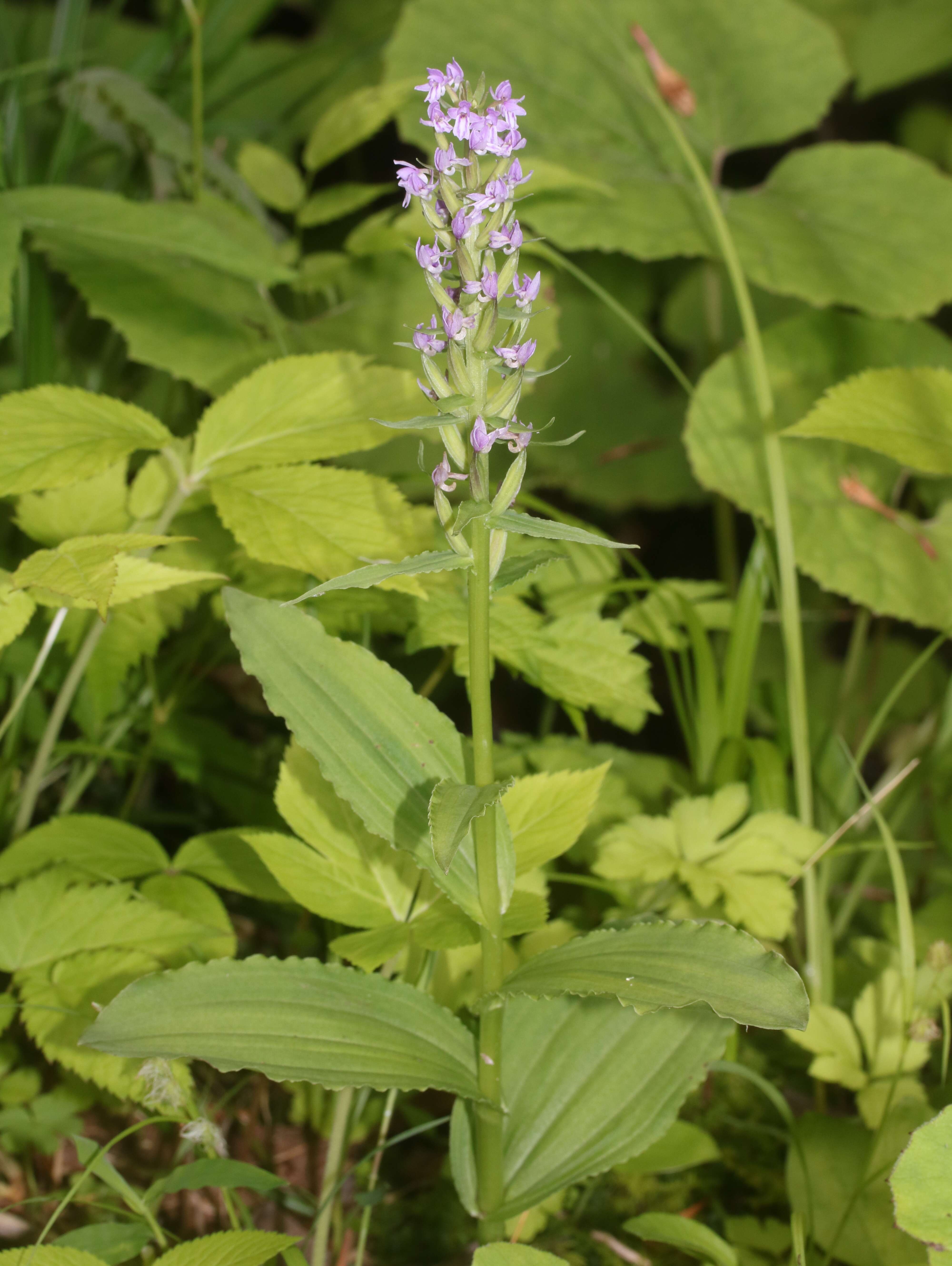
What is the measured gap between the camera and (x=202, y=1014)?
97cm

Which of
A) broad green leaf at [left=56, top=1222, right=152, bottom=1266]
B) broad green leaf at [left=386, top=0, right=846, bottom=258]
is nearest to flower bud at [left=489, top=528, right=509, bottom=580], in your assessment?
broad green leaf at [left=56, top=1222, right=152, bottom=1266]

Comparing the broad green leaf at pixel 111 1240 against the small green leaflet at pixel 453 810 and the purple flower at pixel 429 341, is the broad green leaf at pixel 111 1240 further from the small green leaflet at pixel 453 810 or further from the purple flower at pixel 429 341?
the purple flower at pixel 429 341

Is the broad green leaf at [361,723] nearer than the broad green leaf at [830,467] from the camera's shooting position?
Yes

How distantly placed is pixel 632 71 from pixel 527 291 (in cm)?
167

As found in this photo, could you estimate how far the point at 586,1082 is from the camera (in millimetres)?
1160

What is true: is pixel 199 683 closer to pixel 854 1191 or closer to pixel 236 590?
pixel 236 590

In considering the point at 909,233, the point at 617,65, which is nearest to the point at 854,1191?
the point at 909,233

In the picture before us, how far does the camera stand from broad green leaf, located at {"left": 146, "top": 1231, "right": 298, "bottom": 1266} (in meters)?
0.89

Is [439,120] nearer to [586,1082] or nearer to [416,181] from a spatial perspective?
[416,181]

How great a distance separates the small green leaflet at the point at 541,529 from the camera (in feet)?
2.70

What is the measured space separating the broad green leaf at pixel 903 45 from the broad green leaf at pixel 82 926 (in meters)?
2.49

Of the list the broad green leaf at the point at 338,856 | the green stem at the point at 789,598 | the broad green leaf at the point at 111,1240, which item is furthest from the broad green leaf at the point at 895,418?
the broad green leaf at the point at 111,1240

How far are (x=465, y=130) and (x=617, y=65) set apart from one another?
66.2 inches

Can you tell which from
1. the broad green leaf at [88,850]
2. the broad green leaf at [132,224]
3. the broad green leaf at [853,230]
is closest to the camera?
the broad green leaf at [88,850]
